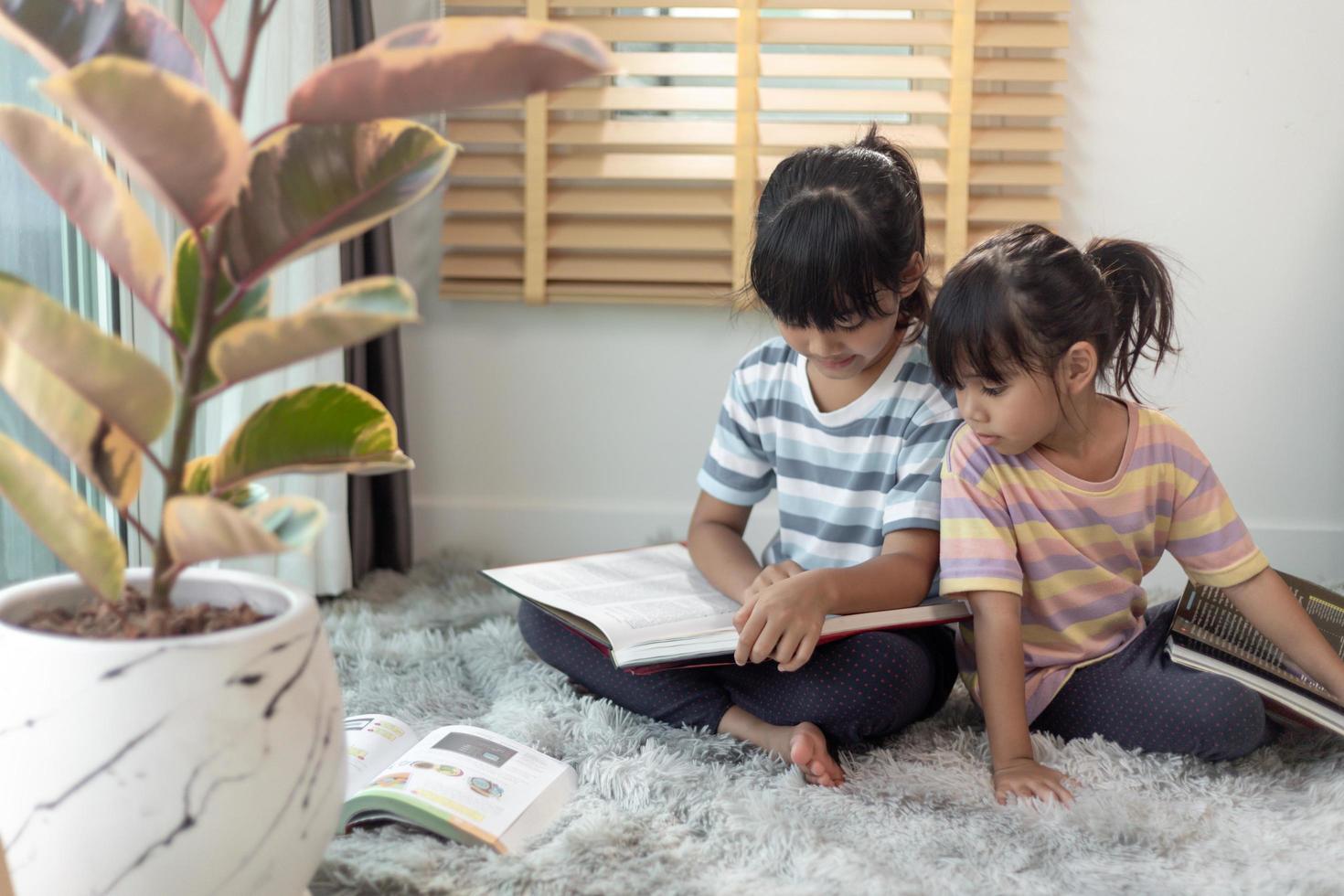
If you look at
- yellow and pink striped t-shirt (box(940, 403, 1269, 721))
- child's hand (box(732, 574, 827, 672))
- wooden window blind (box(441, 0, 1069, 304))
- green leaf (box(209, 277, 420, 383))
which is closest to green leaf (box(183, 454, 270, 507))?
green leaf (box(209, 277, 420, 383))

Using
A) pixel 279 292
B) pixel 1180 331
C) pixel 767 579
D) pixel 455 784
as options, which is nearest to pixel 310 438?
pixel 455 784

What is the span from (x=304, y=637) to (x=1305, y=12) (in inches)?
78.3

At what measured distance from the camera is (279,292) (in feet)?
5.45

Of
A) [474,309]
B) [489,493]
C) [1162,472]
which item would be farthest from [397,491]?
[1162,472]

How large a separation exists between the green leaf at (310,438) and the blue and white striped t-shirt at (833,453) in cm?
69

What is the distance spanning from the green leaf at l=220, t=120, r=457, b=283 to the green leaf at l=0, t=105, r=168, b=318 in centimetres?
5

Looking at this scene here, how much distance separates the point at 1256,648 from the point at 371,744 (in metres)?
0.94

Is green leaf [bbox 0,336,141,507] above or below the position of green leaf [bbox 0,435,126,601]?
above

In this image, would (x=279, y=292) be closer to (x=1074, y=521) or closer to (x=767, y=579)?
(x=767, y=579)

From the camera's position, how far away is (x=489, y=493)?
2.17m

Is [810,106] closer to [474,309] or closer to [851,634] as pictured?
[474,309]

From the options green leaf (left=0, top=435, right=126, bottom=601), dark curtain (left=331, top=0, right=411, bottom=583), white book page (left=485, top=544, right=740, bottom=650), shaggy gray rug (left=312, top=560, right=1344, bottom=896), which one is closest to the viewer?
green leaf (left=0, top=435, right=126, bottom=601)

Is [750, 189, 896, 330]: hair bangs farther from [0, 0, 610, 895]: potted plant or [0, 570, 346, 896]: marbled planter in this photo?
[0, 570, 346, 896]: marbled planter

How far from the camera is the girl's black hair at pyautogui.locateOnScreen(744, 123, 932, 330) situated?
1166mm
